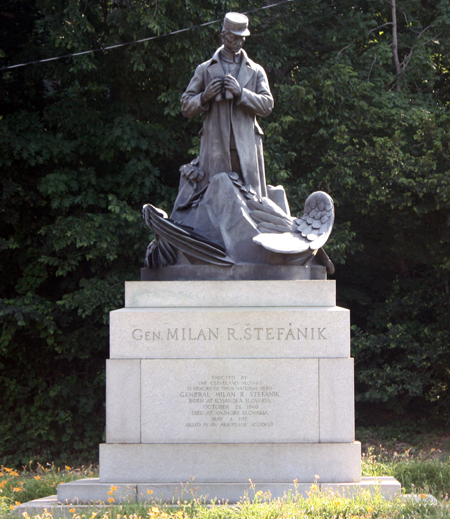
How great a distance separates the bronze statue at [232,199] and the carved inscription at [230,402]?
42.8 inches

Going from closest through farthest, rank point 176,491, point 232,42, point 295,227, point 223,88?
point 176,491, point 295,227, point 223,88, point 232,42

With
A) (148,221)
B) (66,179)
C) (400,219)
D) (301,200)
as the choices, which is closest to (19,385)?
(66,179)

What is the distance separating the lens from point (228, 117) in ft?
25.1

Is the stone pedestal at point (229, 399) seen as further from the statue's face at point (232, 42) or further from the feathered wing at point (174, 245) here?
the statue's face at point (232, 42)

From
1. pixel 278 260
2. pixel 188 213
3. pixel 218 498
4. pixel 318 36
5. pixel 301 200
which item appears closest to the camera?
pixel 218 498

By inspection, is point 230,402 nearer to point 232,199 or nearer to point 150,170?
point 232,199

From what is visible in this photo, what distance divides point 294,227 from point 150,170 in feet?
25.3

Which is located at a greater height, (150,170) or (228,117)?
(150,170)

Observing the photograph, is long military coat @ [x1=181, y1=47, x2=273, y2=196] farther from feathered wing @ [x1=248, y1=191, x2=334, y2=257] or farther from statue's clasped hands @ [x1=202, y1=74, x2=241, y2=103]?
feathered wing @ [x1=248, y1=191, x2=334, y2=257]

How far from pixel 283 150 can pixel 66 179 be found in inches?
158

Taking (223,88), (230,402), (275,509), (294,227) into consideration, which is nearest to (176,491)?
(230,402)

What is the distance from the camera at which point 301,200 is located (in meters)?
14.1

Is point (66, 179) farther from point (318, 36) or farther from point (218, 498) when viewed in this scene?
point (218, 498)

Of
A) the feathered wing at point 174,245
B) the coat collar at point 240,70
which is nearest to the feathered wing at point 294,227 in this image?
the feathered wing at point 174,245
